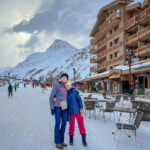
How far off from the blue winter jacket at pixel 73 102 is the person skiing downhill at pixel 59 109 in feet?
0.44

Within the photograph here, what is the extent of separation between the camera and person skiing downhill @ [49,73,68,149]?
405 cm

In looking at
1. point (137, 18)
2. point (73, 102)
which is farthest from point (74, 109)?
point (137, 18)

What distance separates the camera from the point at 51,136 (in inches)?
196

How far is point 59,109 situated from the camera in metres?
4.08

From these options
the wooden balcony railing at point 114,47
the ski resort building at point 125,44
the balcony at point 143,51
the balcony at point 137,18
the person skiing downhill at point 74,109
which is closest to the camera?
the person skiing downhill at point 74,109

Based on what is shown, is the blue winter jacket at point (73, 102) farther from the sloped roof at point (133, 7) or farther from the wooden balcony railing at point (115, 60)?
the sloped roof at point (133, 7)

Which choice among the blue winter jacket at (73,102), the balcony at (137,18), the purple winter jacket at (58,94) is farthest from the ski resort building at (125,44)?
the purple winter jacket at (58,94)

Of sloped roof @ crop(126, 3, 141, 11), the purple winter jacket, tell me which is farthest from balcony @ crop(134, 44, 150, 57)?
the purple winter jacket

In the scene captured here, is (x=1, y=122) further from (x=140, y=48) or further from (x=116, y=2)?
(x=116, y=2)

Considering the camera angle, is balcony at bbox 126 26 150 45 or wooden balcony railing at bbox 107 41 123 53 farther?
wooden balcony railing at bbox 107 41 123 53

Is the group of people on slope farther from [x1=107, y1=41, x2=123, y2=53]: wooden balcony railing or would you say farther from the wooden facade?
[x1=107, y1=41, x2=123, y2=53]: wooden balcony railing

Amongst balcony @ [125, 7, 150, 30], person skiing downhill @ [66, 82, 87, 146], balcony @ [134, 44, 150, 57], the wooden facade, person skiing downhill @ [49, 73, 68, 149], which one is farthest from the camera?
balcony @ [125, 7, 150, 30]

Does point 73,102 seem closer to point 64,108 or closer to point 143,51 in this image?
point 64,108

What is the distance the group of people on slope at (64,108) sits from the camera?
160 inches
